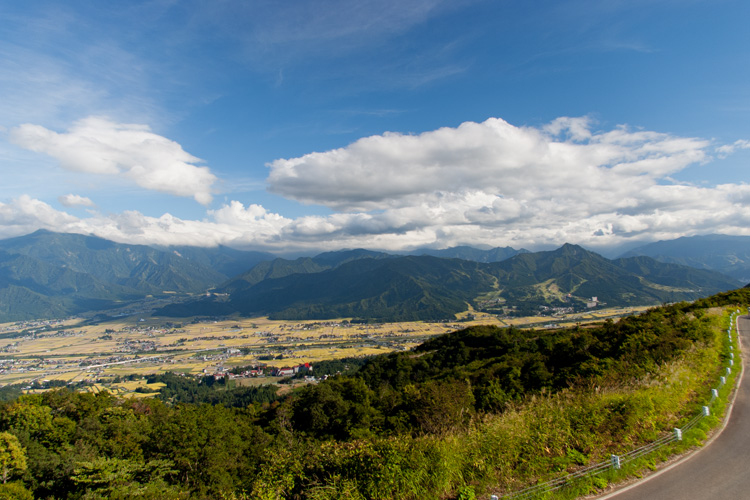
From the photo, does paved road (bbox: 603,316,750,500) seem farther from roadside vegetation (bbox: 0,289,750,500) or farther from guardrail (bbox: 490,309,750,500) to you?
roadside vegetation (bbox: 0,289,750,500)

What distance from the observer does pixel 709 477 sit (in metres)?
9.08

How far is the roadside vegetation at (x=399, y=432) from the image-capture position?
982 cm

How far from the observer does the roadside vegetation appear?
9.82 metres

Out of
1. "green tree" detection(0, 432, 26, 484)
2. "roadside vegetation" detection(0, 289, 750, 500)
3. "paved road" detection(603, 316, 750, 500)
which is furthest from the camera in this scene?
"green tree" detection(0, 432, 26, 484)

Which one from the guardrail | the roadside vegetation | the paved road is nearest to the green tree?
the roadside vegetation

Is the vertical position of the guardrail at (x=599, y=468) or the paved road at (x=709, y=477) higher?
the guardrail at (x=599, y=468)

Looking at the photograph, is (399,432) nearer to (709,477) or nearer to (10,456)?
(709,477)

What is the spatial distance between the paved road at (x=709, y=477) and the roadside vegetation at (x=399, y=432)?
0.76 meters

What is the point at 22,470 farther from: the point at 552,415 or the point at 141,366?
the point at 141,366

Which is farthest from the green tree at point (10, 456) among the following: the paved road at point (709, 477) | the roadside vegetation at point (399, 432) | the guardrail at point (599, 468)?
the paved road at point (709, 477)

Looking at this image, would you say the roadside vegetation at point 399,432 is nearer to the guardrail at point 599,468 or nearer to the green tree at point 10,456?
the green tree at point 10,456

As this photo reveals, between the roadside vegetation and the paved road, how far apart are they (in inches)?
29.9

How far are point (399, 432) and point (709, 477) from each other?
Answer: 35.8 feet

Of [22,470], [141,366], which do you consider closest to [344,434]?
[22,470]
